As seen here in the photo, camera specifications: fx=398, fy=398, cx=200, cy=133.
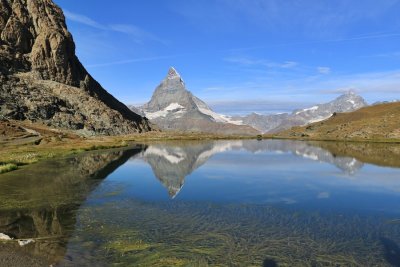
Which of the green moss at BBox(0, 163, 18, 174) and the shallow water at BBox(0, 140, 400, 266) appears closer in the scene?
the shallow water at BBox(0, 140, 400, 266)

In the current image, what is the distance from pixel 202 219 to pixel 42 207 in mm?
14921

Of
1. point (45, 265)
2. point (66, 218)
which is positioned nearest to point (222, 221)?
point (66, 218)

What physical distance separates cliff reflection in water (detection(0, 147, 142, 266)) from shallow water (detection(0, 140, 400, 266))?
0.32 feet

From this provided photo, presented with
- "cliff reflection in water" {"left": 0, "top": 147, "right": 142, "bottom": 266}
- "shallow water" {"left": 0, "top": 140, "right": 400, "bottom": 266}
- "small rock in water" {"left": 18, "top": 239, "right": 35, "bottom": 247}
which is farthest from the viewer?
"small rock in water" {"left": 18, "top": 239, "right": 35, "bottom": 247}

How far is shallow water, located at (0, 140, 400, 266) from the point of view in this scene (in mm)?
22953

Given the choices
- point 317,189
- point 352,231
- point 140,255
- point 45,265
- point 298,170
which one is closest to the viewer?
point 45,265

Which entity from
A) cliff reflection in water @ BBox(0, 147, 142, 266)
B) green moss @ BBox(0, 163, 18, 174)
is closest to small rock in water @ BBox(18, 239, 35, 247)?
cliff reflection in water @ BBox(0, 147, 142, 266)

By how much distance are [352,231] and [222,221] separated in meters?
9.70

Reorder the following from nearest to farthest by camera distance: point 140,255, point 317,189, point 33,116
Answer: point 140,255 < point 317,189 < point 33,116

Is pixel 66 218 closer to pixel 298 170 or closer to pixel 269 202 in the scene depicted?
pixel 269 202

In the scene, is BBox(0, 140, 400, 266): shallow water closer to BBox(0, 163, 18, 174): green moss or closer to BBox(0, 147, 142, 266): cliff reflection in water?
BBox(0, 147, 142, 266): cliff reflection in water

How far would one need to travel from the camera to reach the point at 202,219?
105 feet

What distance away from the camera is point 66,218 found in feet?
104

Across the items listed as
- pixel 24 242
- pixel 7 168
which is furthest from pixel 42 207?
pixel 7 168
